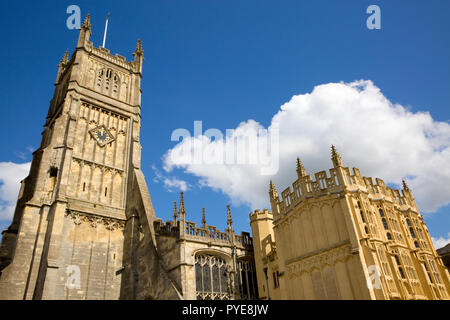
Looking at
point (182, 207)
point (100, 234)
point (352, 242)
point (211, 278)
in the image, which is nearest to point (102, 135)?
point (100, 234)

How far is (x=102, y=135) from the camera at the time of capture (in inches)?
1170

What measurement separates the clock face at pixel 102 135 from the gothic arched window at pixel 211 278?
45.3 feet

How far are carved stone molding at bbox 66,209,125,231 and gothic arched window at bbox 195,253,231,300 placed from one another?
7.40 metres

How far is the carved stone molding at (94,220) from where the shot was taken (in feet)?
79.3

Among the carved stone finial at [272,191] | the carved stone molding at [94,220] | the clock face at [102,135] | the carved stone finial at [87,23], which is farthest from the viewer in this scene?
the carved stone finial at [87,23]

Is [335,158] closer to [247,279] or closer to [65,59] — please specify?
[247,279]

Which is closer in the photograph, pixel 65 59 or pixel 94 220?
pixel 94 220

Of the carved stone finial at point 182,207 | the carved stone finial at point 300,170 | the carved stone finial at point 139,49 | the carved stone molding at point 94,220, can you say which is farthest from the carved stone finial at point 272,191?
the carved stone finial at point 139,49

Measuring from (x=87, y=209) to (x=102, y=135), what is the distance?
25.1 feet

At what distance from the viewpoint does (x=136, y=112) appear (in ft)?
108

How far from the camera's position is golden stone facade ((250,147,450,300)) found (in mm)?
15477

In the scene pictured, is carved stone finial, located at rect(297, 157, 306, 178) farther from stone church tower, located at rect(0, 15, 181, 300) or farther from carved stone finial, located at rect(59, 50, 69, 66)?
carved stone finial, located at rect(59, 50, 69, 66)

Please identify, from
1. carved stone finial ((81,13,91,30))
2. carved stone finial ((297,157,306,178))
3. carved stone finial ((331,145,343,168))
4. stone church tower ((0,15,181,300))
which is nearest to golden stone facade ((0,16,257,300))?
stone church tower ((0,15,181,300))

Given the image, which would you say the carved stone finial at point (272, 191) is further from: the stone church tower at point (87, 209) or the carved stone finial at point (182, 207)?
the stone church tower at point (87, 209)
